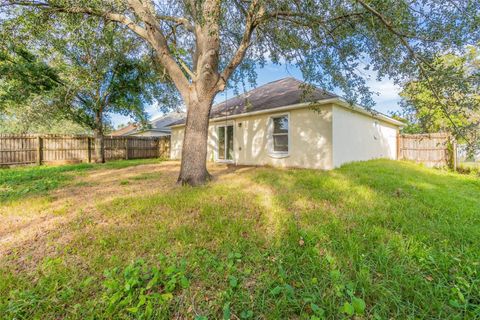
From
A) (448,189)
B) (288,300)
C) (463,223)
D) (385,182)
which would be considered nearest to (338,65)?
(385,182)

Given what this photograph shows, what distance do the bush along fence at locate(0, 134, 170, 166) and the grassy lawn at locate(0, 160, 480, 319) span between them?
10.5 meters

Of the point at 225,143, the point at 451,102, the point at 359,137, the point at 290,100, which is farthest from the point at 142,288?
the point at 359,137

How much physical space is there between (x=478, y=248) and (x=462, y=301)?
3.80 feet

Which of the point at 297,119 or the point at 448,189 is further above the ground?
the point at 297,119

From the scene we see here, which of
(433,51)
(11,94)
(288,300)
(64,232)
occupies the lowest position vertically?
(288,300)

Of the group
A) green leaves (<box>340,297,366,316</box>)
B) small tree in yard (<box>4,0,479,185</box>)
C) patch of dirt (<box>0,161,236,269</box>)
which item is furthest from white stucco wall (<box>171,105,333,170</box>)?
green leaves (<box>340,297,366,316</box>)

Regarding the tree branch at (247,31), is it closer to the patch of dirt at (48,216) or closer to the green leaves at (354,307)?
the patch of dirt at (48,216)

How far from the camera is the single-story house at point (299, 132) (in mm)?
7758

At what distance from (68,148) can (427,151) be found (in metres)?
20.6

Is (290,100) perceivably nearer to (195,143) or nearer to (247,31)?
(247,31)

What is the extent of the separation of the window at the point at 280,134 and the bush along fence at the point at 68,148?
10.2 metres

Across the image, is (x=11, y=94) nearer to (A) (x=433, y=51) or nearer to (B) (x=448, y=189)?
(A) (x=433, y=51)

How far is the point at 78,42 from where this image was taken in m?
6.19

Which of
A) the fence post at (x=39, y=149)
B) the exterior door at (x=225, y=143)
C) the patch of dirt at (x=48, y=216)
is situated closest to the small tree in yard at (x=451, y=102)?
the patch of dirt at (x=48, y=216)
